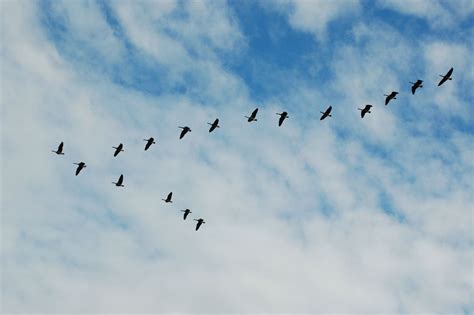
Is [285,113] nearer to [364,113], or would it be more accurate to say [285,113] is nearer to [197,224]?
[364,113]

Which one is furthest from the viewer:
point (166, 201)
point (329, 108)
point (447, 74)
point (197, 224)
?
point (197, 224)

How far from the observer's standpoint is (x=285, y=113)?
320 feet

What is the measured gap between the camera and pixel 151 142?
101 metres

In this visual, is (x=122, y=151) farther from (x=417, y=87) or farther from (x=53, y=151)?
(x=417, y=87)

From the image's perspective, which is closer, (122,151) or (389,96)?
(389,96)

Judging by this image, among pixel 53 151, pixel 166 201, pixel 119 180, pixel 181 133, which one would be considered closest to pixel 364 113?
pixel 181 133

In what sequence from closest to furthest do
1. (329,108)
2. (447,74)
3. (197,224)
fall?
(447,74)
(329,108)
(197,224)

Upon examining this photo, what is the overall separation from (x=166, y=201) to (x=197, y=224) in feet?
30.6

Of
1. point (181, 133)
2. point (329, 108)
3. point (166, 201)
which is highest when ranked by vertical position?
point (329, 108)

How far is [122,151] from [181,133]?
33.0 feet

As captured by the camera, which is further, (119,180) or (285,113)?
(119,180)

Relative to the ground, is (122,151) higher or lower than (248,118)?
lower

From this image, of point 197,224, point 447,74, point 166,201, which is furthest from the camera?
point 197,224

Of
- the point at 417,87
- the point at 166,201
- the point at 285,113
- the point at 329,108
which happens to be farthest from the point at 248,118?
the point at 417,87
